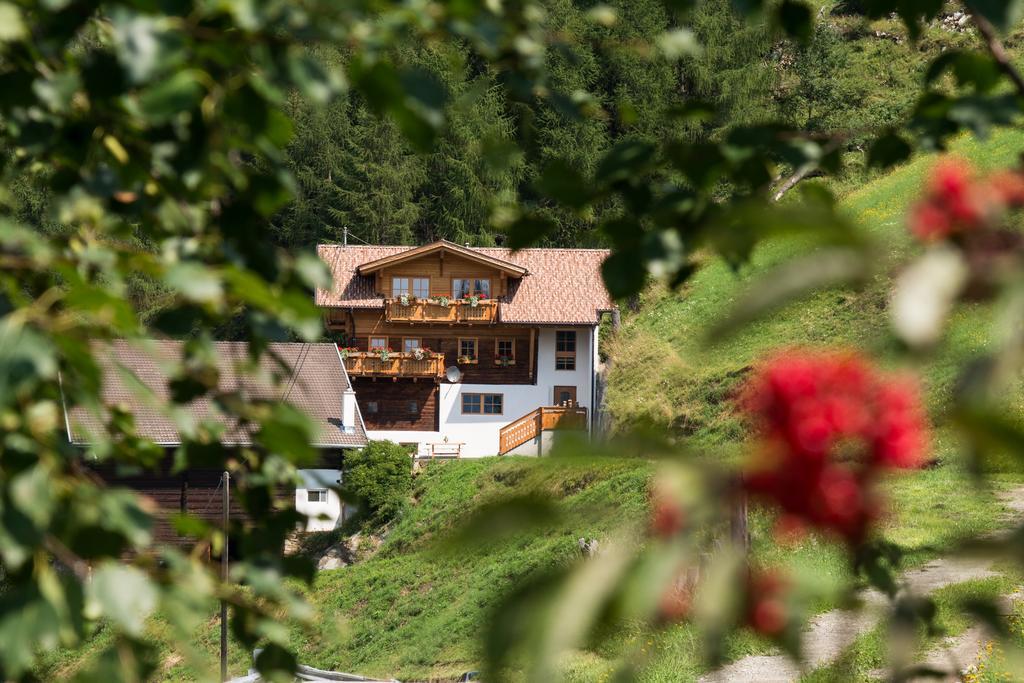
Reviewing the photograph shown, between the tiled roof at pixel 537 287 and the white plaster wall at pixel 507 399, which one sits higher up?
the tiled roof at pixel 537 287

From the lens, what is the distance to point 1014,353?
0.55 m

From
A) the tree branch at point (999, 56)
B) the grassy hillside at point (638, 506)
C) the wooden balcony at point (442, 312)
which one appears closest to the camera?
the grassy hillside at point (638, 506)

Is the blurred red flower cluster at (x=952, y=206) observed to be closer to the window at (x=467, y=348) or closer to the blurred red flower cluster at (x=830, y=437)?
the blurred red flower cluster at (x=830, y=437)

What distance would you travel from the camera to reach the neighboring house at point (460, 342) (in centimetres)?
2878

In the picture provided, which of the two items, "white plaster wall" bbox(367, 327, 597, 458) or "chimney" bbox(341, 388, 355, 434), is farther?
"white plaster wall" bbox(367, 327, 597, 458)

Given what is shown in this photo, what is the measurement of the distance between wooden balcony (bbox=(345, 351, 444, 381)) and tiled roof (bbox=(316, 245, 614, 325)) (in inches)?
56.5

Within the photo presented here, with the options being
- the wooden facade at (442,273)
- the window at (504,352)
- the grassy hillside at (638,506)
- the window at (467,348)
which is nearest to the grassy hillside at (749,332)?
the grassy hillside at (638,506)

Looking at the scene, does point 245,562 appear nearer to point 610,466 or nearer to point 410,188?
point 610,466

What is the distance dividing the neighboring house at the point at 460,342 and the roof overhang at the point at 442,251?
4cm

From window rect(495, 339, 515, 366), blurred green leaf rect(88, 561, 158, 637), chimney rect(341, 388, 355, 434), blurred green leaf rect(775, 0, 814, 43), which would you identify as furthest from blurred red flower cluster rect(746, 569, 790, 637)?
window rect(495, 339, 515, 366)

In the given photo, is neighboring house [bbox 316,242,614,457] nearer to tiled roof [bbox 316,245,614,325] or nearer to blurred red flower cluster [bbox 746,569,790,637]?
tiled roof [bbox 316,245,614,325]

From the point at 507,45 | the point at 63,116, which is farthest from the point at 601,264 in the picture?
the point at 63,116

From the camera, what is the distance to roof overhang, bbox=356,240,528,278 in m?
28.7

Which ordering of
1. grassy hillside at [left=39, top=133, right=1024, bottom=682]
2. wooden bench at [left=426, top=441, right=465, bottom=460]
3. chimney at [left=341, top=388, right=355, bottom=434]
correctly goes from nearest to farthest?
1. grassy hillside at [left=39, top=133, right=1024, bottom=682]
2. chimney at [left=341, top=388, right=355, bottom=434]
3. wooden bench at [left=426, top=441, right=465, bottom=460]
